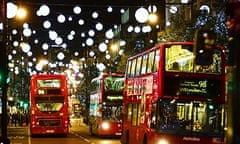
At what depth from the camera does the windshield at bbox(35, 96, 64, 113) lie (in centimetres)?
4244

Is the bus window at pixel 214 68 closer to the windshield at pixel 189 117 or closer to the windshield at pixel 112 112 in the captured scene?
the windshield at pixel 189 117

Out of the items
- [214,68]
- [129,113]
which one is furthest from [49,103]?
[214,68]

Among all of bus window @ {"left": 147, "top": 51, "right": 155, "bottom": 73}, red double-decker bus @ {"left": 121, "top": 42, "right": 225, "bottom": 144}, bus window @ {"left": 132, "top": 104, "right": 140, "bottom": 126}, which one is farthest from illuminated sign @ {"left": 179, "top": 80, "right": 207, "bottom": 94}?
bus window @ {"left": 132, "top": 104, "right": 140, "bottom": 126}

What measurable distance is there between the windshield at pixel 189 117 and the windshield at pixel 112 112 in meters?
18.7

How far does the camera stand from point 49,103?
42.5 m

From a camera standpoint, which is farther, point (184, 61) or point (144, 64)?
point (144, 64)

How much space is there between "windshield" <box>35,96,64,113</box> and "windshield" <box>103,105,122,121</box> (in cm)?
375

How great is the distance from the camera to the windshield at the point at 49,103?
42438 millimetres

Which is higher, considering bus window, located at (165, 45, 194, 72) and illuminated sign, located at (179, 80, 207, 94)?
bus window, located at (165, 45, 194, 72)

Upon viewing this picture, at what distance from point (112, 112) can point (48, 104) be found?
458 cm

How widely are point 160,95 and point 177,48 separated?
188cm

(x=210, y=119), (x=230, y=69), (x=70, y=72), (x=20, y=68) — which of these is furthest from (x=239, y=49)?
(x=70, y=72)

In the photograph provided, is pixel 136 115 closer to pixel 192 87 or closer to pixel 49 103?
pixel 192 87

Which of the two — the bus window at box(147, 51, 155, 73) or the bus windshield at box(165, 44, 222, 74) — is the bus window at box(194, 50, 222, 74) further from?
the bus window at box(147, 51, 155, 73)
